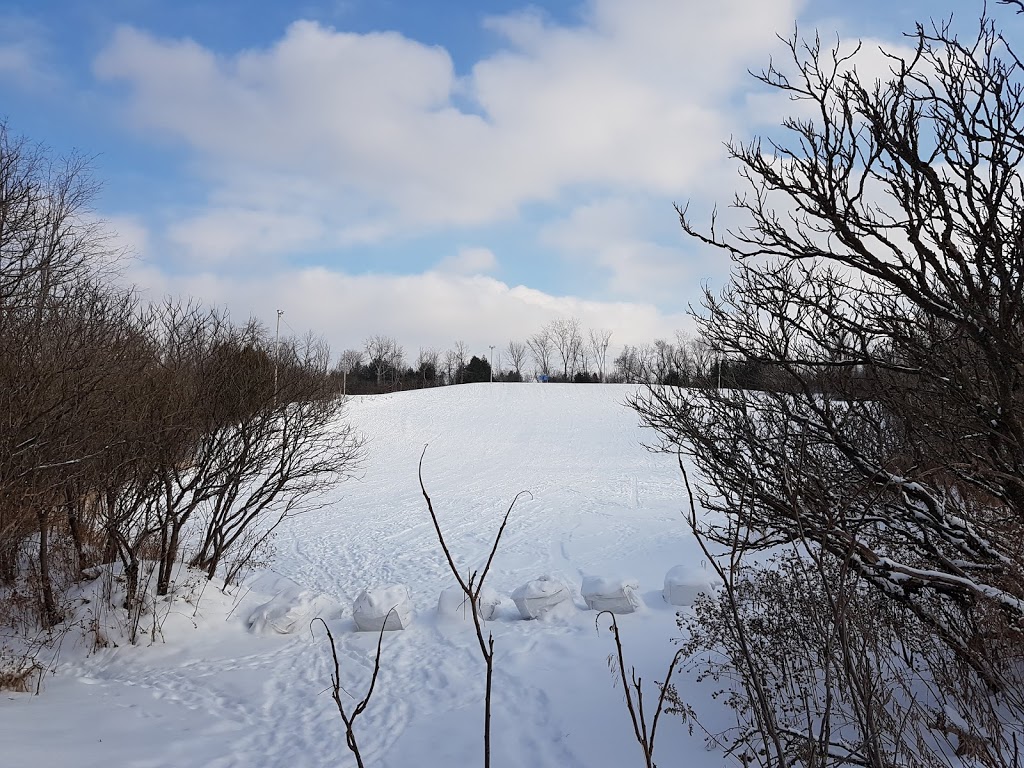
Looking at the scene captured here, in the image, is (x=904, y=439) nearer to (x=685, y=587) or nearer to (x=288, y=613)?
(x=685, y=587)

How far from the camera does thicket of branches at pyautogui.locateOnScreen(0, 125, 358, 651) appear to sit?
252 inches

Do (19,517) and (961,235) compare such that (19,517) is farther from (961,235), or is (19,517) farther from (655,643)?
(961,235)

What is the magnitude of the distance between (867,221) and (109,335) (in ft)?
26.5

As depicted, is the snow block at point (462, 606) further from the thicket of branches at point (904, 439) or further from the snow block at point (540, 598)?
the thicket of branches at point (904, 439)

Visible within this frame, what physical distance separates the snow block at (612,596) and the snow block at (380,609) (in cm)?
244

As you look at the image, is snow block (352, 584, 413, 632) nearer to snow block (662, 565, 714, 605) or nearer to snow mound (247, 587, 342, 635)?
snow mound (247, 587, 342, 635)

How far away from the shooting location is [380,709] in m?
6.45

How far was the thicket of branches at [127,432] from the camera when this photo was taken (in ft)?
21.0

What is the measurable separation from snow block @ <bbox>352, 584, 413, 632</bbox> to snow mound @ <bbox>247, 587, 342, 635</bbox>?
0.62 m

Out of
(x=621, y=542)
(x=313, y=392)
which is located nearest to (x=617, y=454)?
(x=621, y=542)

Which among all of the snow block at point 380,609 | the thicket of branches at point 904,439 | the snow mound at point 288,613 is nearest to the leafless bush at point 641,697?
the thicket of branches at point 904,439

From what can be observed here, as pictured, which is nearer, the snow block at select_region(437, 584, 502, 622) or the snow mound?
the snow mound

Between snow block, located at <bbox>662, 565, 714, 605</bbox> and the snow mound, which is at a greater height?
snow block, located at <bbox>662, 565, 714, 605</bbox>

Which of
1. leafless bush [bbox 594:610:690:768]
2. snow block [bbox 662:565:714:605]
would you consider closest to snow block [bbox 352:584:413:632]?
leafless bush [bbox 594:610:690:768]
